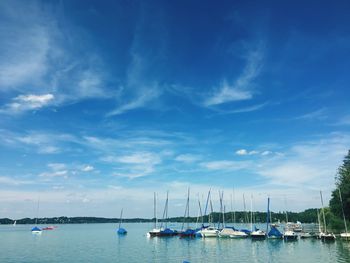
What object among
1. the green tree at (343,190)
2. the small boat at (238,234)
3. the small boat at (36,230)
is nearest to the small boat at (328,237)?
the green tree at (343,190)

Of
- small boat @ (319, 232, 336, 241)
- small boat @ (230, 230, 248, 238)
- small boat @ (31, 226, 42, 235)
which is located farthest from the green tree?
small boat @ (31, 226, 42, 235)

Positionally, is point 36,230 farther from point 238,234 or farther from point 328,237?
point 328,237

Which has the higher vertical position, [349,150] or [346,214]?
[349,150]

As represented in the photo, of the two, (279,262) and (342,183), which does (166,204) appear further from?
(279,262)

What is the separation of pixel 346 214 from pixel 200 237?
47118mm

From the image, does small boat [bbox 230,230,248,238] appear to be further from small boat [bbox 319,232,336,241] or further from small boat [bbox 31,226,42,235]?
small boat [bbox 31,226,42,235]

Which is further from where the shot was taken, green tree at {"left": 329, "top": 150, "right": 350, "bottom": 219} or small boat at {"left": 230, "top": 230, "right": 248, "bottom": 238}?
small boat at {"left": 230, "top": 230, "right": 248, "bottom": 238}

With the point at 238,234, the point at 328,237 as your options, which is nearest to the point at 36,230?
the point at 238,234

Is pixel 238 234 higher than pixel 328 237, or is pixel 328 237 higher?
pixel 238 234

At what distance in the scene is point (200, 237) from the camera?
113 m

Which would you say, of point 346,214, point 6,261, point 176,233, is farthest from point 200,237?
point 6,261

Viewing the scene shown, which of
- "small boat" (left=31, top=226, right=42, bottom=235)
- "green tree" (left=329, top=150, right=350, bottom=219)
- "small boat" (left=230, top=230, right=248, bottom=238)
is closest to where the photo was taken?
"green tree" (left=329, top=150, right=350, bottom=219)

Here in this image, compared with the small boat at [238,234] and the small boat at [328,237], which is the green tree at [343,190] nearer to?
the small boat at [328,237]

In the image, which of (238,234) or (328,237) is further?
(238,234)
